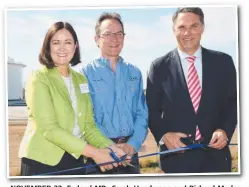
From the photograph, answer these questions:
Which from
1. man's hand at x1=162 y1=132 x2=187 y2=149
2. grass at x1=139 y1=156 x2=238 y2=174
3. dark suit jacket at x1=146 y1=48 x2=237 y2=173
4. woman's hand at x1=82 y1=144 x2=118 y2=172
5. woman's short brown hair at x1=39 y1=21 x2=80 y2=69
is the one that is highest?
woman's short brown hair at x1=39 y1=21 x2=80 y2=69

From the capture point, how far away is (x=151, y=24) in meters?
4.25

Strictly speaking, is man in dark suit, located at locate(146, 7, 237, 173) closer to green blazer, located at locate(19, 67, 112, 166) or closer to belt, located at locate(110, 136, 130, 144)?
belt, located at locate(110, 136, 130, 144)

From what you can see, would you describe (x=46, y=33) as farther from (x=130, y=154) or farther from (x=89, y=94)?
(x=130, y=154)

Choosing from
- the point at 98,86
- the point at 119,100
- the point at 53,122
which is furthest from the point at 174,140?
the point at 53,122

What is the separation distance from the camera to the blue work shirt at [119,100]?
416 centimetres

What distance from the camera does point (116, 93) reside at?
4188 millimetres

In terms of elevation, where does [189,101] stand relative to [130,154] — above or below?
above

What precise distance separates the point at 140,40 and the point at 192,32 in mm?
436

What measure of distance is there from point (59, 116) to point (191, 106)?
42.7 inches

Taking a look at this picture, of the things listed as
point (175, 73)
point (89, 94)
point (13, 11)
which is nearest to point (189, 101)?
A: point (175, 73)

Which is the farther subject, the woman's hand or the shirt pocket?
the shirt pocket

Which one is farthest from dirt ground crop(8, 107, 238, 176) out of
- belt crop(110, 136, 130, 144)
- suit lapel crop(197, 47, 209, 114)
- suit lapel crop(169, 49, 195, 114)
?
suit lapel crop(169, 49, 195, 114)

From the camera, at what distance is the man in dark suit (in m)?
4.20

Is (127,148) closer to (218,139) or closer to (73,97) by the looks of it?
(73,97)
